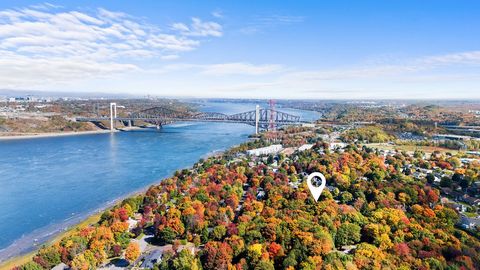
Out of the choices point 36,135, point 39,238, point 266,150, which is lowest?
point 39,238

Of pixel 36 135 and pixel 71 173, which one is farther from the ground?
pixel 36 135

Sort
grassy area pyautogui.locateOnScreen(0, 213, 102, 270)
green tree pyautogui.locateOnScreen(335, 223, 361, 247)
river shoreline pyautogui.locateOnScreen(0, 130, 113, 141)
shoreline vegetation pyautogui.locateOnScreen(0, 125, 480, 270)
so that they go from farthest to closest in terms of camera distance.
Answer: river shoreline pyautogui.locateOnScreen(0, 130, 113, 141) < grassy area pyautogui.locateOnScreen(0, 213, 102, 270) < green tree pyautogui.locateOnScreen(335, 223, 361, 247) < shoreline vegetation pyautogui.locateOnScreen(0, 125, 480, 270)

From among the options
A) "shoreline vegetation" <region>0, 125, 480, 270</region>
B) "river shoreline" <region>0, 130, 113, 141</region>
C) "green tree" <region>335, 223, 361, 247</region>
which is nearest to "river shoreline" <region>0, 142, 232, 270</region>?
"shoreline vegetation" <region>0, 125, 480, 270</region>

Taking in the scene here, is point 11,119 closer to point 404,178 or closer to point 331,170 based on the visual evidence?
point 331,170

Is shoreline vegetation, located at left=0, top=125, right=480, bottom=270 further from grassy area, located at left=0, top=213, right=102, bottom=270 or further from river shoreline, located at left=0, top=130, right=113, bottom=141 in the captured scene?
river shoreline, located at left=0, top=130, right=113, bottom=141

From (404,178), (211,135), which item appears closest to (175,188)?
(404,178)

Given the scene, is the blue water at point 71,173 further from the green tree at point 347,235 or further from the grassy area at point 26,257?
the green tree at point 347,235

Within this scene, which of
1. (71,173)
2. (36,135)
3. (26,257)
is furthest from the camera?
(36,135)

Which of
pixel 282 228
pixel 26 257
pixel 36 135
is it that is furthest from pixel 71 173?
pixel 36 135

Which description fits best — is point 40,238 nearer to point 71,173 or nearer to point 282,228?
point 282,228
